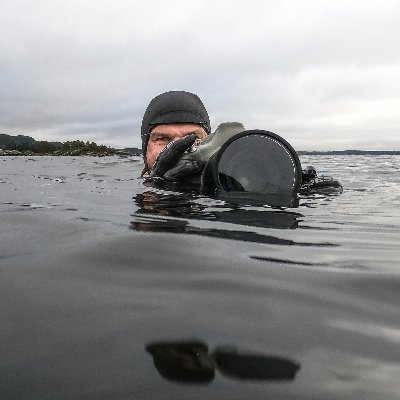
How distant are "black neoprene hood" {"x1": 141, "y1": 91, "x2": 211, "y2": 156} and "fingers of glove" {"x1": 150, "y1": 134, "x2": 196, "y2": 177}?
2.47 m

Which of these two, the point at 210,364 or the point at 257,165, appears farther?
the point at 257,165

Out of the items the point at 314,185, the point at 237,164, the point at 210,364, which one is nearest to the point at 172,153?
the point at 237,164

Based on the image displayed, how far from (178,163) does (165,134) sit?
9.55 feet

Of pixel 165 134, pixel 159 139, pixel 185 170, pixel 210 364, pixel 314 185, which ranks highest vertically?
pixel 165 134

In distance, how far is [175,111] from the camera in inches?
324

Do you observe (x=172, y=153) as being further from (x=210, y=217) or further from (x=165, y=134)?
(x=165, y=134)

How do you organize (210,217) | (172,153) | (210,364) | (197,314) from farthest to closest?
(172,153) < (210,217) < (197,314) < (210,364)

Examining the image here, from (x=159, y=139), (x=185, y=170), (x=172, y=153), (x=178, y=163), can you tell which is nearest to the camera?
(x=185, y=170)

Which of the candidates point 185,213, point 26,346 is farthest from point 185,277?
point 185,213

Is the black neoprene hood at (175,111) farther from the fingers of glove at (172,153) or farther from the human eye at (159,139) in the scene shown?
the fingers of glove at (172,153)

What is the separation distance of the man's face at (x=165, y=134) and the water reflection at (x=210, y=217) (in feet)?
→ 12.7

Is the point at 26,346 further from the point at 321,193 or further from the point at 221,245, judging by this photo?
the point at 321,193

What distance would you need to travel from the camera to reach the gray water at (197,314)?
909 mm

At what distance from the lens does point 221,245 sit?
2281 millimetres
